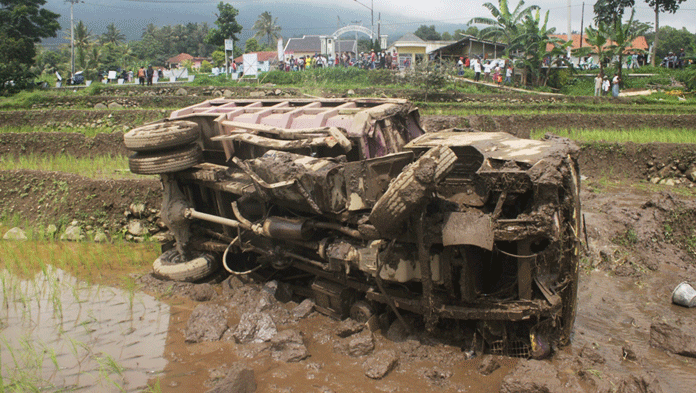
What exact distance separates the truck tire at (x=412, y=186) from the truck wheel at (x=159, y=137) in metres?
3.32

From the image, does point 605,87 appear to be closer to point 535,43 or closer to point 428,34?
point 535,43

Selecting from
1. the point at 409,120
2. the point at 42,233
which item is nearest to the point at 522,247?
the point at 409,120

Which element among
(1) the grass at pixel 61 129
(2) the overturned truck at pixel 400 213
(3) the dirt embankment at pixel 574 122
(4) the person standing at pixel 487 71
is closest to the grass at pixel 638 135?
(3) the dirt embankment at pixel 574 122

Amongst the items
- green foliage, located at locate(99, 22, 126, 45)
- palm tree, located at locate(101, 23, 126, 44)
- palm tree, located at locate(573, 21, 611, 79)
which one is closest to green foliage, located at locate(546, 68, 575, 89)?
palm tree, located at locate(573, 21, 611, 79)

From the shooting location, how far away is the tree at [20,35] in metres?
23.7

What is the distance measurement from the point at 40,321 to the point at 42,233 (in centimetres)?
362

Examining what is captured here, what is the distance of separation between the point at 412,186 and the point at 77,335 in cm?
393

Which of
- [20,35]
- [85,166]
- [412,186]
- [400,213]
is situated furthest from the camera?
[20,35]

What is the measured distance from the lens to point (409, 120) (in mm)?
6645

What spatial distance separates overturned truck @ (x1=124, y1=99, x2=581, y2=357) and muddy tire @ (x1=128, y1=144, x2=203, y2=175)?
1 centimetres

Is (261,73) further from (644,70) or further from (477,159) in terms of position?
(477,159)

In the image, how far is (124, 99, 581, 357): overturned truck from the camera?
13.7 feet

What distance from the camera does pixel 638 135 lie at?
1330 centimetres

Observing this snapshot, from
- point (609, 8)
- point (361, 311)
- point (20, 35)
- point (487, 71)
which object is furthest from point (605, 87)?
point (20, 35)
